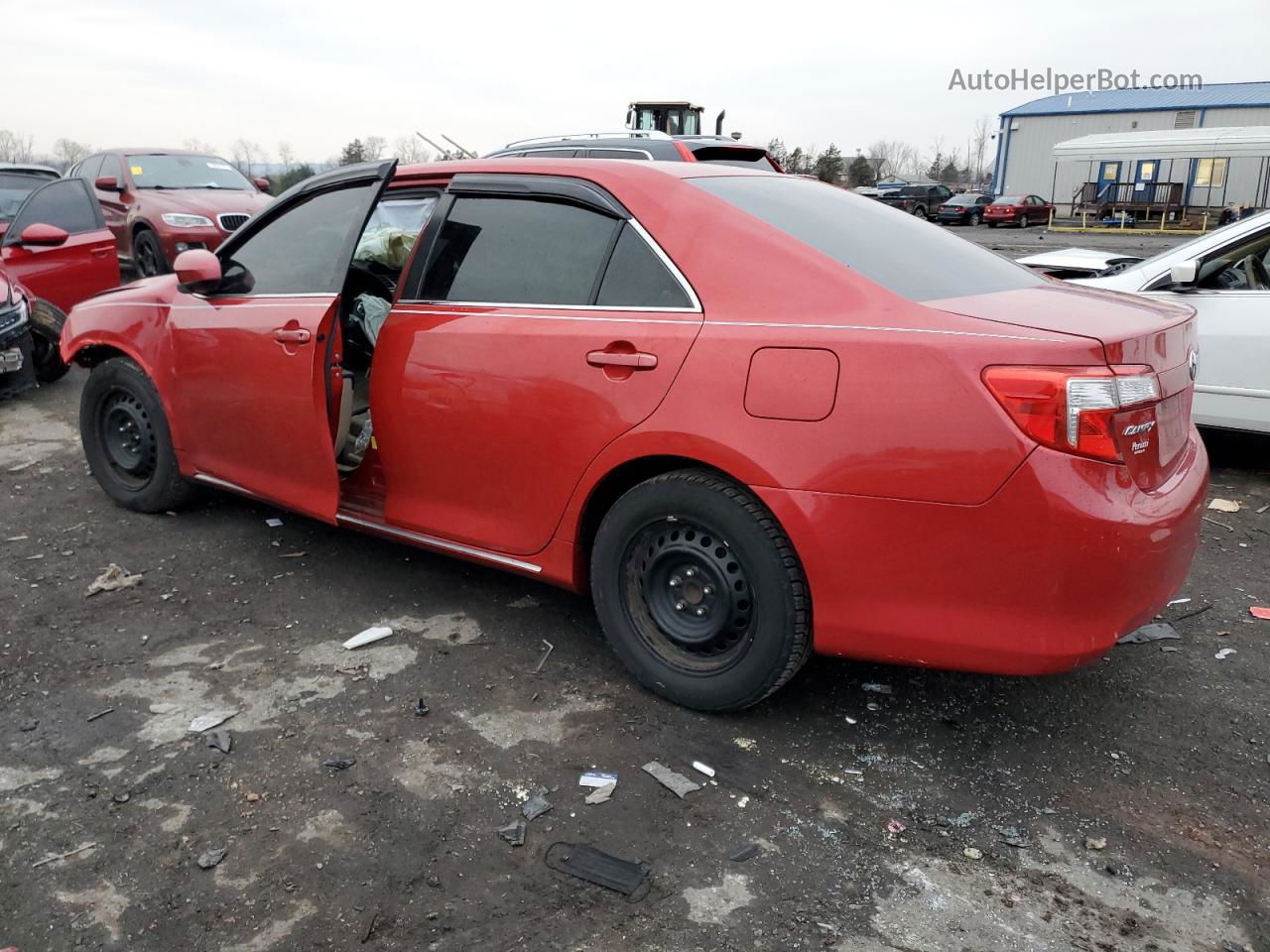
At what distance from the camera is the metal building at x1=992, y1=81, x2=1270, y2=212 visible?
41.5 m

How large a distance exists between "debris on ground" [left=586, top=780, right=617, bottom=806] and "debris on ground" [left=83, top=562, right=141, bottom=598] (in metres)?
2.51

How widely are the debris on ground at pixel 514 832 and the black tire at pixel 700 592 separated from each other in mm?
733

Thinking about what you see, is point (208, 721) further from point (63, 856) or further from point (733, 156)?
point (733, 156)

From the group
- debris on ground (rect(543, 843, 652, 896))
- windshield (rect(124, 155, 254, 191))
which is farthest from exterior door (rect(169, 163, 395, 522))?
windshield (rect(124, 155, 254, 191))

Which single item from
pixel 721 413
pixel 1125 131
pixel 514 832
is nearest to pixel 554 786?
pixel 514 832

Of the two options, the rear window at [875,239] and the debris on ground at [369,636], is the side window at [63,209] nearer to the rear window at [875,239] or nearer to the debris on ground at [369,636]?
the debris on ground at [369,636]

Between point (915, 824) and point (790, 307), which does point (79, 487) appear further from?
point (915, 824)

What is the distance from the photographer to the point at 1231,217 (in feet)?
114

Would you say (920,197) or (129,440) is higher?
(920,197)

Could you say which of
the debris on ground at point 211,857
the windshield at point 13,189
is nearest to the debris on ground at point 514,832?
the debris on ground at point 211,857

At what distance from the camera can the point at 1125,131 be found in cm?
5238

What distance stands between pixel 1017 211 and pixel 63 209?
37907 millimetres

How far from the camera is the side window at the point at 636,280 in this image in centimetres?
314

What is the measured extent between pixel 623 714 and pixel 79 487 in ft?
12.8
